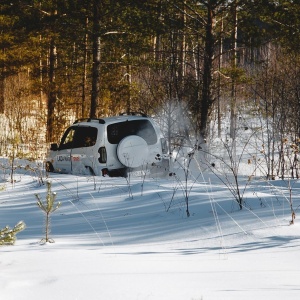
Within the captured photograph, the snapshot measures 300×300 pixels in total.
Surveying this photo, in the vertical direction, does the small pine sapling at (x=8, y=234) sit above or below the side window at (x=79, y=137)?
below

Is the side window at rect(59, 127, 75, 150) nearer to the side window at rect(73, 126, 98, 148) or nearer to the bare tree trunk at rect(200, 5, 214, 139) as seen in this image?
the side window at rect(73, 126, 98, 148)

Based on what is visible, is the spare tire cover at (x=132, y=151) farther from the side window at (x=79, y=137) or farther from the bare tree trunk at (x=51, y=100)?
the bare tree trunk at (x=51, y=100)

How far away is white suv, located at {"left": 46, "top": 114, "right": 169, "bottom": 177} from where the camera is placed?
33.1 feet

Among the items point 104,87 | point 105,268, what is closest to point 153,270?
point 105,268

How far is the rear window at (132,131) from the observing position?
10.3 m

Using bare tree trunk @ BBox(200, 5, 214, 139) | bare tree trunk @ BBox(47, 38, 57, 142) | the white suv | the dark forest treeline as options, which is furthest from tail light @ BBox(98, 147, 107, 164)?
bare tree trunk @ BBox(47, 38, 57, 142)

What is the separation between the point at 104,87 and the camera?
20328 mm

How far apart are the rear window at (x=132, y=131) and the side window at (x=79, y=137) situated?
342 millimetres

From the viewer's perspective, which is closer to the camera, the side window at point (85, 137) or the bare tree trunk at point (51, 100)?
the side window at point (85, 137)

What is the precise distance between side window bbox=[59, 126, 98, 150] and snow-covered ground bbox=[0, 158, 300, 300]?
8.42ft

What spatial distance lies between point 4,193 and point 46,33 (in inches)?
525

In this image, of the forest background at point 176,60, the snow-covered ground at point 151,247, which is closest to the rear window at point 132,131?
the forest background at point 176,60

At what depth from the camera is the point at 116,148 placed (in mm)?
10211

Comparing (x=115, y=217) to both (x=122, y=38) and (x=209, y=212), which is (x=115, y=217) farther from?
(x=122, y=38)
